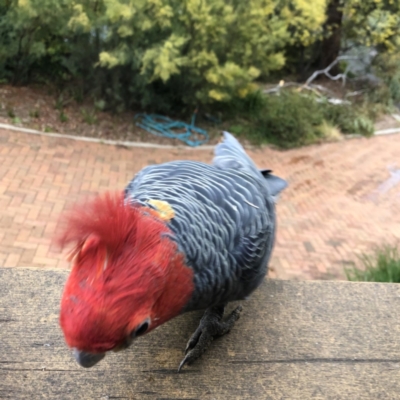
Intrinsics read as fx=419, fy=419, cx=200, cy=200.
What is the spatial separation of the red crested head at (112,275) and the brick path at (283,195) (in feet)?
7.52

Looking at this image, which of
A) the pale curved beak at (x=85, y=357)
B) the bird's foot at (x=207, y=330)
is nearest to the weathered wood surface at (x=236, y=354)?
the bird's foot at (x=207, y=330)

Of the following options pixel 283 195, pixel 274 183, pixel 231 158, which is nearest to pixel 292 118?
pixel 283 195

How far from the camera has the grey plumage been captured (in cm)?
103

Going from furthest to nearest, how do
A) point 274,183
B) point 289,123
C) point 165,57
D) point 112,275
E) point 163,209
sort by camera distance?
point 289,123
point 165,57
point 274,183
point 163,209
point 112,275

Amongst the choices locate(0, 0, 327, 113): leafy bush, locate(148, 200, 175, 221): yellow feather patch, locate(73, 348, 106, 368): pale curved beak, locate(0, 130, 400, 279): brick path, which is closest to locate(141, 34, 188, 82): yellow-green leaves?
locate(0, 0, 327, 113): leafy bush

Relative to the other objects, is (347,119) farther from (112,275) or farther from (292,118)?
(112,275)

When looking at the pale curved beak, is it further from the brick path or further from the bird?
the brick path

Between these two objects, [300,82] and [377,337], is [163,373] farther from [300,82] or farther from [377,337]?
[300,82]

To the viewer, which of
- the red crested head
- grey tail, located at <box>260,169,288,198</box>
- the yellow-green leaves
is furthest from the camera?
the yellow-green leaves

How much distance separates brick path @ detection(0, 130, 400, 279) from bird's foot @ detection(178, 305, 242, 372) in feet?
6.28

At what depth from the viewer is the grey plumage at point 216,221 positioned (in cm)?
103

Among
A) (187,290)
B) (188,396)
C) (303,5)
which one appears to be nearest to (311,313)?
(188,396)

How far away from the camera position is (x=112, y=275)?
2.48ft

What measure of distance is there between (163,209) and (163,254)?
17 centimetres
